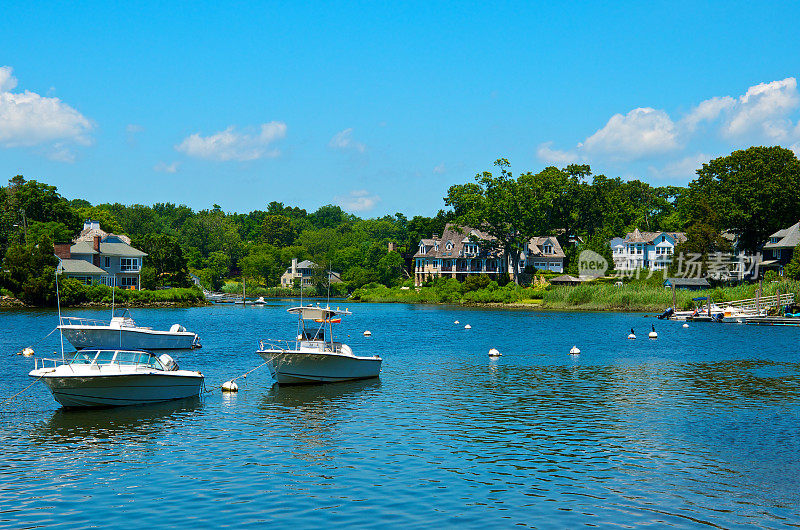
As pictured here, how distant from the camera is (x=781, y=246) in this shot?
114 meters

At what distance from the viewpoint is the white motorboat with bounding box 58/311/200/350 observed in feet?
175

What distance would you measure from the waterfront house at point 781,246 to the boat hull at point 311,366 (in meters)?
95.4

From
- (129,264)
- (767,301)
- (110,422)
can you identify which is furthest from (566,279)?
(110,422)

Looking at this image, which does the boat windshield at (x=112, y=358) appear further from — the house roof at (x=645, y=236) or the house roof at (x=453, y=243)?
the house roof at (x=645, y=236)

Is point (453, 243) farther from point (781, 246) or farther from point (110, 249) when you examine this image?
point (110, 249)

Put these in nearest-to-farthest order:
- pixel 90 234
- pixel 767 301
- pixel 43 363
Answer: pixel 43 363 → pixel 767 301 → pixel 90 234

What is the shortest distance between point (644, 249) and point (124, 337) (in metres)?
131

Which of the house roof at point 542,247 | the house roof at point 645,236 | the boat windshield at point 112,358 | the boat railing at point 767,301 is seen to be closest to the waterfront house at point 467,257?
the house roof at point 542,247

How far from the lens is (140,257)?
438 feet

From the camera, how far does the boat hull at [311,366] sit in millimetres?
37750

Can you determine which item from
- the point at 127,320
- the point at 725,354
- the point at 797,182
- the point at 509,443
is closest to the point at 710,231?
the point at 797,182

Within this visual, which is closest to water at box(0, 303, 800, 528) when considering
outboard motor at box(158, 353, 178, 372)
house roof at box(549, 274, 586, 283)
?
outboard motor at box(158, 353, 178, 372)

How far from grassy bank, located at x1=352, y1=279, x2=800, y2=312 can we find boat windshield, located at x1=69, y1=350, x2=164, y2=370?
278 feet

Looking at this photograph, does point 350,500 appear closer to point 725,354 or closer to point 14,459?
point 14,459
